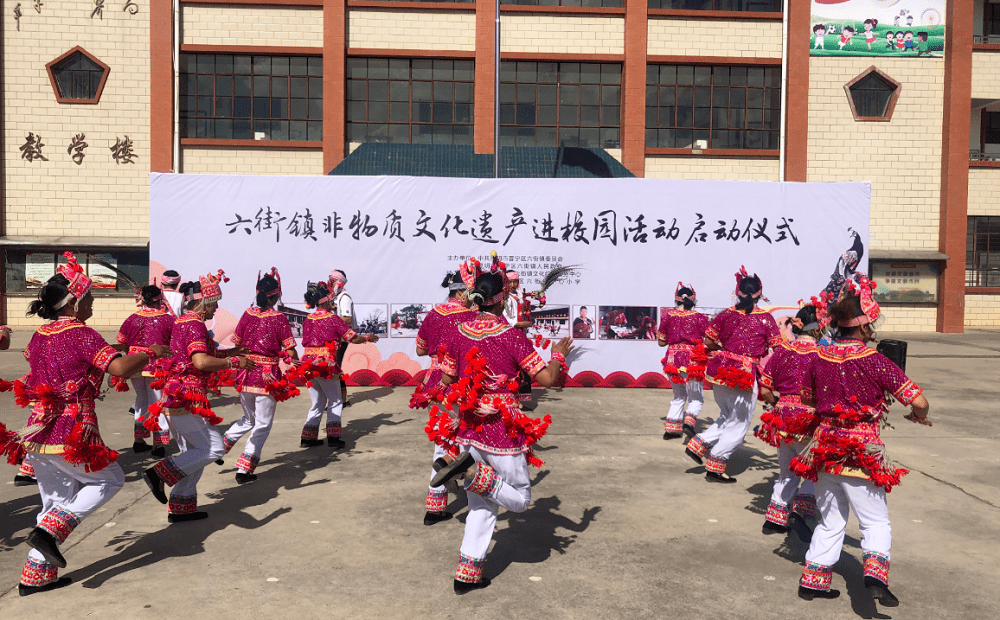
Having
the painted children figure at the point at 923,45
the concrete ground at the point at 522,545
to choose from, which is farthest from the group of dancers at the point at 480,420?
the painted children figure at the point at 923,45

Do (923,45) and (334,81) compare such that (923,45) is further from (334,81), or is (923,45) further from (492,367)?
(492,367)

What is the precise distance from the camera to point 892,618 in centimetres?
438

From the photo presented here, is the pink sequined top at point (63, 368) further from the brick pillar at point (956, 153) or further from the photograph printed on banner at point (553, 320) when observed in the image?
the brick pillar at point (956, 153)

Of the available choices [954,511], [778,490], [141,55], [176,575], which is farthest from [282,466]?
[141,55]

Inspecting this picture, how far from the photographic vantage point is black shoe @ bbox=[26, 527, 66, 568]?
14.8ft

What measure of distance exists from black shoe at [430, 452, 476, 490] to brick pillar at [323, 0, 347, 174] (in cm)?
1883

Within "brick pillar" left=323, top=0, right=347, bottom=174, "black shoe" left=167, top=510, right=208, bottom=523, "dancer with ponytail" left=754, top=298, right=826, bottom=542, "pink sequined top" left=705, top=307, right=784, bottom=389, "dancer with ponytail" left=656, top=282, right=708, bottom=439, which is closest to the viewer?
"dancer with ponytail" left=754, top=298, right=826, bottom=542

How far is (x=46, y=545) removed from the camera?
14.8 feet

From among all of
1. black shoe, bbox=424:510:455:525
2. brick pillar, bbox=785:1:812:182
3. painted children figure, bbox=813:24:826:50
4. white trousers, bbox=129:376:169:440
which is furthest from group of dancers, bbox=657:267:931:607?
painted children figure, bbox=813:24:826:50

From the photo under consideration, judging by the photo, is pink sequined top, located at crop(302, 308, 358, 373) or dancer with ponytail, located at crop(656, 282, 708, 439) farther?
dancer with ponytail, located at crop(656, 282, 708, 439)

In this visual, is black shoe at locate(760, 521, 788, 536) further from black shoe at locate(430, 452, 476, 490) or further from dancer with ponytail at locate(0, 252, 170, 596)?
dancer with ponytail at locate(0, 252, 170, 596)

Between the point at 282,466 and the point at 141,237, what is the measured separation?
58.0 feet

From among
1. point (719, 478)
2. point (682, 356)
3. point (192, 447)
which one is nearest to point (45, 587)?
point (192, 447)

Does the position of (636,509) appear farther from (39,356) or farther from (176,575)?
(39,356)
